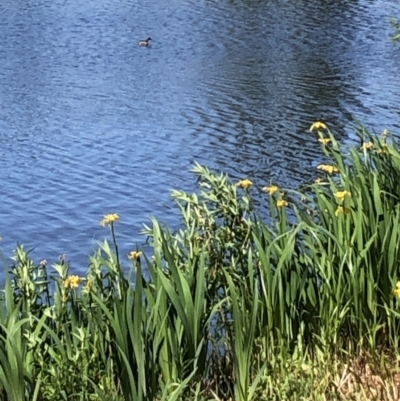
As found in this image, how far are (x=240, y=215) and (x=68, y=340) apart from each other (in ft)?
3.88

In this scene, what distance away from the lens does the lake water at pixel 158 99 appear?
36.6 ft

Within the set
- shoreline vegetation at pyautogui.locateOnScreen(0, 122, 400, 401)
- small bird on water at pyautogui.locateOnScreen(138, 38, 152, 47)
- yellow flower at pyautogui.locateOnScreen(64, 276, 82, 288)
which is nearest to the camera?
shoreline vegetation at pyautogui.locateOnScreen(0, 122, 400, 401)

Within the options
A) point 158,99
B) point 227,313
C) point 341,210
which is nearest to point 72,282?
point 227,313

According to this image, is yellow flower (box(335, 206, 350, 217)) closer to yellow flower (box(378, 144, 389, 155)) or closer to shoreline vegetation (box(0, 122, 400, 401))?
shoreline vegetation (box(0, 122, 400, 401))

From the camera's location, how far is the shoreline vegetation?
3781mm

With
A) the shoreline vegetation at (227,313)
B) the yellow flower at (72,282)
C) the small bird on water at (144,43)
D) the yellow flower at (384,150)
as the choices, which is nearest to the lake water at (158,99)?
the small bird on water at (144,43)

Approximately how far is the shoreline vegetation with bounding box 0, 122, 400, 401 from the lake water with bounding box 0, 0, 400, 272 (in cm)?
473

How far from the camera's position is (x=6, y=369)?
352cm

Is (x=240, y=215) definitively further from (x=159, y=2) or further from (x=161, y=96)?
(x=159, y=2)

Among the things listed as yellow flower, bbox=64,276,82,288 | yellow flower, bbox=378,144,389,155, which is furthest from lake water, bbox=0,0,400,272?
yellow flower, bbox=64,276,82,288

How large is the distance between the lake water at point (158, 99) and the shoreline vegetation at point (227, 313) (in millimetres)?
4727

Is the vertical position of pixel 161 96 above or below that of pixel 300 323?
below

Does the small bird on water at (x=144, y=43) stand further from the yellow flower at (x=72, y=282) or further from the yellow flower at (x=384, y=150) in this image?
the yellow flower at (x=72, y=282)

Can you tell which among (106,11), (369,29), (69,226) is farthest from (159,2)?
(69,226)
